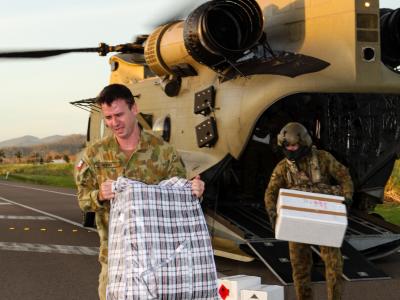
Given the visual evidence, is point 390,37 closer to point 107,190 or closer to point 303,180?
point 303,180

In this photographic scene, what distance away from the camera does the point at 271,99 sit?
879cm

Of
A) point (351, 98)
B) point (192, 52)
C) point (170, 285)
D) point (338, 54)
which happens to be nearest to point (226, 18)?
point (192, 52)

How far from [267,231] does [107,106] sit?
19.5 feet

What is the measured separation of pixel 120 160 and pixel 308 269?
10.3 feet

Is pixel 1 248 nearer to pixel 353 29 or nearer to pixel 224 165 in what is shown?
pixel 224 165

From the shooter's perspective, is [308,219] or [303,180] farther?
[303,180]

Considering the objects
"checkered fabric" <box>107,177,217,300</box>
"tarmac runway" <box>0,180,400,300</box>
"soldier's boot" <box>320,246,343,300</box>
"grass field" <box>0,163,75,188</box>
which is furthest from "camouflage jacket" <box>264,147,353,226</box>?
"grass field" <box>0,163,75,188</box>

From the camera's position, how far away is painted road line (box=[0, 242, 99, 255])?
1108 centimetres

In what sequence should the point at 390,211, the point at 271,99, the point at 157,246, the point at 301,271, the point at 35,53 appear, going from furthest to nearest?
the point at 390,211 < the point at 35,53 < the point at 271,99 < the point at 301,271 < the point at 157,246

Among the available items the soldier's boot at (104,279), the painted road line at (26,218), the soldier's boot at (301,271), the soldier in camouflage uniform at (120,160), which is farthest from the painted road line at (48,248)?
the soldier in camouflage uniform at (120,160)

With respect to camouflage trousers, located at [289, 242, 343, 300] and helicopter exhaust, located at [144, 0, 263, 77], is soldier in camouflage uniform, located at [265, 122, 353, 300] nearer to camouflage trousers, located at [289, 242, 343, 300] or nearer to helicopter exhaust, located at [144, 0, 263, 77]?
camouflage trousers, located at [289, 242, 343, 300]

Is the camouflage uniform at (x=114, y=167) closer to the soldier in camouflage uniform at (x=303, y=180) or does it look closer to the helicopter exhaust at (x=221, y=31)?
the soldier in camouflage uniform at (x=303, y=180)

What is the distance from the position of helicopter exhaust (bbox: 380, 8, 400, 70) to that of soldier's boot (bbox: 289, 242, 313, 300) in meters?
3.88

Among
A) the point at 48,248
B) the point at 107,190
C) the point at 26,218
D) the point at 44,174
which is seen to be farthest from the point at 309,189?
the point at 44,174
